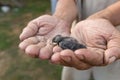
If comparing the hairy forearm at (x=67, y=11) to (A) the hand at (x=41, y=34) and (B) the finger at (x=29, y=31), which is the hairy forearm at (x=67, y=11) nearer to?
(A) the hand at (x=41, y=34)

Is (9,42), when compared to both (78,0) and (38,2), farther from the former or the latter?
(78,0)

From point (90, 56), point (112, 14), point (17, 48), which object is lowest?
point (17, 48)

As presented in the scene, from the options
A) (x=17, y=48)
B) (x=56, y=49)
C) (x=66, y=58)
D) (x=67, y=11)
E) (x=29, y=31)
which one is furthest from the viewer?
(x=17, y=48)

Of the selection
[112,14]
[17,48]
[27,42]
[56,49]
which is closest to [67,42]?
[56,49]

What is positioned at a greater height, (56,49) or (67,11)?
(67,11)

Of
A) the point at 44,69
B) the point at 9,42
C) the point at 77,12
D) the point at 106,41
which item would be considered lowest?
the point at 44,69

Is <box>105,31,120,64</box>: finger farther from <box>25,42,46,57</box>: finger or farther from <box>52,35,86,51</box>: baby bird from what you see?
<box>25,42,46,57</box>: finger

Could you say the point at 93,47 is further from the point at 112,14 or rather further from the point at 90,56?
the point at 112,14

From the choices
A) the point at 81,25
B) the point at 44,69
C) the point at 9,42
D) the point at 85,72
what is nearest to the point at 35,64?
the point at 44,69
